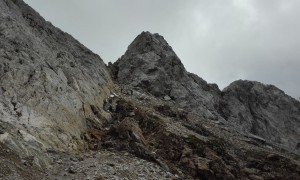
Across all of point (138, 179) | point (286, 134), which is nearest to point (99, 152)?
point (138, 179)

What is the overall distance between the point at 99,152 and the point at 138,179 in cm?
568

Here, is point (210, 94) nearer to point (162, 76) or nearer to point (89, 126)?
point (162, 76)

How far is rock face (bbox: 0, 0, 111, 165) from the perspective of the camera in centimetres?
3128

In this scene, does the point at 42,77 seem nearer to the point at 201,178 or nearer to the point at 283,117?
the point at 201,178

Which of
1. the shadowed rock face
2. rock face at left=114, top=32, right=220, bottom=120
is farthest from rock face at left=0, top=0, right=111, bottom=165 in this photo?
the shadowed rock face

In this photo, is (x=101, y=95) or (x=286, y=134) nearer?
(x=101, y=95)

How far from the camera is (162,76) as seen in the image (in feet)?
224

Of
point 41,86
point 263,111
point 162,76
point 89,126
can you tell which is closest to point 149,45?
point 162,76

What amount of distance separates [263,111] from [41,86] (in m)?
57.1

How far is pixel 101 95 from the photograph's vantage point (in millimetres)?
48406

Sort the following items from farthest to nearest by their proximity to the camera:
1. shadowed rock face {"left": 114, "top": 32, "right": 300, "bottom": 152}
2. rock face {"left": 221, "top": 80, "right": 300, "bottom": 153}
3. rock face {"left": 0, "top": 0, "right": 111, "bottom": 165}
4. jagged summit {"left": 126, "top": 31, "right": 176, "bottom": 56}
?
rock face {"left": 221, "top": 80, "right": 300, "bottom": 153}
jagged summit {"left": 126, "top": 31, "right": 176, "bottom": 56}
shadowed rock face {"left": 114, "top": 32, "right": 300, "bottom": 152}
rock face {"left": 0, "top": 0, "right": 111, "bottom": 165}

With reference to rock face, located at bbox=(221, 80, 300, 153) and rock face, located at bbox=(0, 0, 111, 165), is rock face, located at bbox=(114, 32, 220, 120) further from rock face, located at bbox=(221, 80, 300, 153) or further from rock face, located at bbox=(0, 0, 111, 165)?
rock face, located at bbox=(0, 0, 111, 165)

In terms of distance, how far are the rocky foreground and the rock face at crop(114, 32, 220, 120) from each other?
0.47 meters

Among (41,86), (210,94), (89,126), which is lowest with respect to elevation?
(89,126)
